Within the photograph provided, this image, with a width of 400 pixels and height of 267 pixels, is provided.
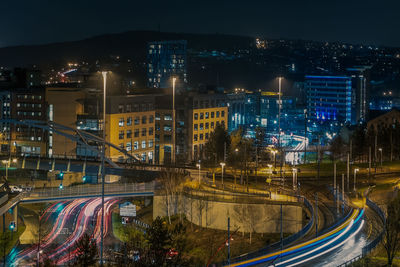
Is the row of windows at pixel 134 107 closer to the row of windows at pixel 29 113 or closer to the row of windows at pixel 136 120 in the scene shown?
the row of windows at pixel 136 120

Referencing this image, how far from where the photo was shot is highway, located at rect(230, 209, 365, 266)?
72.2 feet

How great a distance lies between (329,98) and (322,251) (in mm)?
88702

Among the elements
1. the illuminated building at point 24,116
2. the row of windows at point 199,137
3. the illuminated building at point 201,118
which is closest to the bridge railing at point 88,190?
the illuminated building at point 201,118

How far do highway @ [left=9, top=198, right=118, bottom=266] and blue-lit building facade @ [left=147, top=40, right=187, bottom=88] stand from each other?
9250 centimetres

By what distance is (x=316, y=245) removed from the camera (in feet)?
79.0

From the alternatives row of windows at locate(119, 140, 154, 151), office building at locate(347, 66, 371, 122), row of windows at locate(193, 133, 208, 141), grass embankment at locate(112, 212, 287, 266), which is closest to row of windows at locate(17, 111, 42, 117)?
row of windows at locate(119, 140, 154, 151)

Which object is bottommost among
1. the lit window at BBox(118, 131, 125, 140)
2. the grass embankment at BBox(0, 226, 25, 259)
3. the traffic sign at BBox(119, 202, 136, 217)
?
the grass embankment at BBox(0, 226, 25, 259)

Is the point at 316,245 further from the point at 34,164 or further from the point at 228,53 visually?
the point at 228,53

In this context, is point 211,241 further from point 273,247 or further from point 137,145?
point 137,145

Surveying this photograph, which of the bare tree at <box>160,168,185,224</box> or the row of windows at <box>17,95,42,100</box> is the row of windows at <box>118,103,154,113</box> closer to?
the row of windows at <box>17,95,42,100</box>

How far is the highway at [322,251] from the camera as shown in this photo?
22000 millimetres

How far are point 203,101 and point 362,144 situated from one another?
20.0m

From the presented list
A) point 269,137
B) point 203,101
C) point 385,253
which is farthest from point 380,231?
point 269,137

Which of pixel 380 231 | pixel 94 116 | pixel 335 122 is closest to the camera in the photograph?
pixel 380 231
